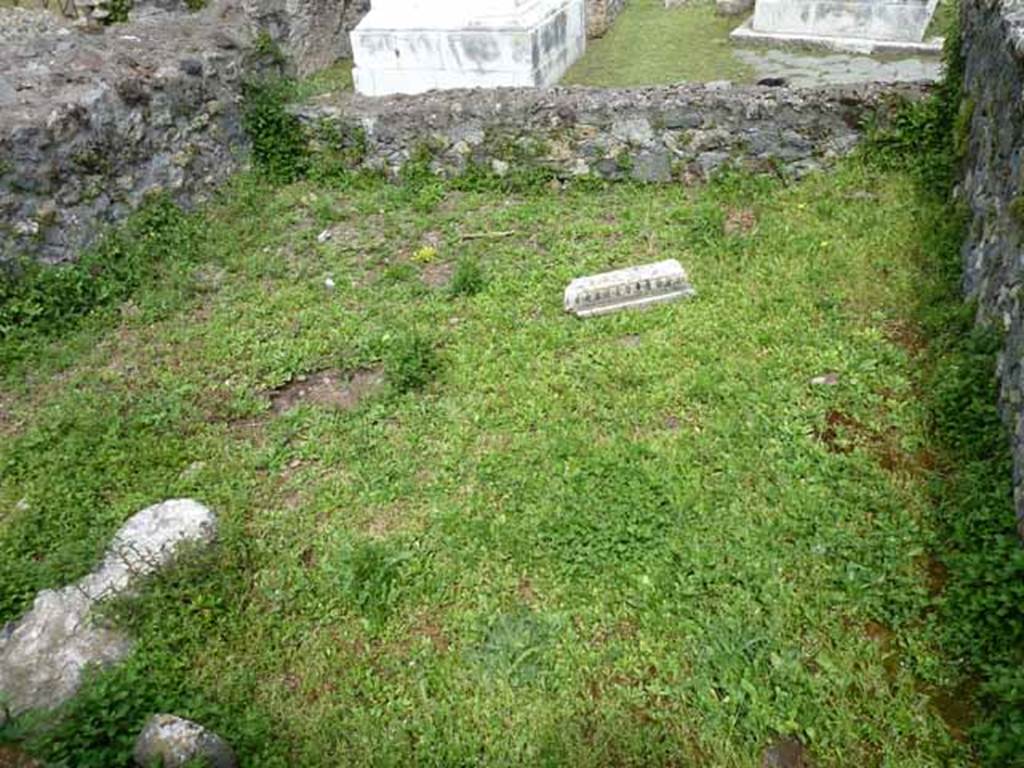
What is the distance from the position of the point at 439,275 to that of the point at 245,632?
3.21 metres

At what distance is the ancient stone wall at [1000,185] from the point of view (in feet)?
11.1

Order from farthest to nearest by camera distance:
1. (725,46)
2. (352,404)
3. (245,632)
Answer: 1. (725,46)
2. (352,404)
3. (245,632)

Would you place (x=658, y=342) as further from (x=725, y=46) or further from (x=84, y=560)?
(x=725, y=46)

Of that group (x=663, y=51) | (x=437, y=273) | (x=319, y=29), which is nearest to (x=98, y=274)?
(x=437, y=273)

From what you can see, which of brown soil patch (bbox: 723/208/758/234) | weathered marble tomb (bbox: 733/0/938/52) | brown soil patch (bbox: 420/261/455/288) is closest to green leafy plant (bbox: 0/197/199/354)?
brown soil patch (bbox: 420/261/455/288)

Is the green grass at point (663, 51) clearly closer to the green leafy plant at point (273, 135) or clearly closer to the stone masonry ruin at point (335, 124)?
the stone masonry ruin at point (335, 124)

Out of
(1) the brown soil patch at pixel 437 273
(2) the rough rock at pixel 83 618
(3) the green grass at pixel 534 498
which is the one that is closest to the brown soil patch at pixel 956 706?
(3) the green grass at pixel 534 498

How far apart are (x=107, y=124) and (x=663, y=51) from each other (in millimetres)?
7367

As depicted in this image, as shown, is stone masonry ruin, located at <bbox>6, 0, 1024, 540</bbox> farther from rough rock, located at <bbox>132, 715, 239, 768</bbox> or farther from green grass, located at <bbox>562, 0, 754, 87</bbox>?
rough rock, located at <bbox>132, 715, 239, 768</bbox>

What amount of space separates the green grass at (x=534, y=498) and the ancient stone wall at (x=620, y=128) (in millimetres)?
739

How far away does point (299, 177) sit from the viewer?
24.3 feet

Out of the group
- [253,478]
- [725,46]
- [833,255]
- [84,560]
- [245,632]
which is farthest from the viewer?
[725,46]

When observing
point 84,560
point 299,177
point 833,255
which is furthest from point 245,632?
point 299,177

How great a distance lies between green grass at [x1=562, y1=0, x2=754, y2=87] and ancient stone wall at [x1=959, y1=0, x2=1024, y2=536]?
13.7ft
